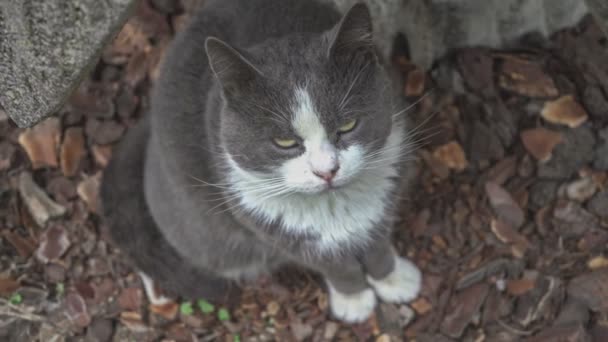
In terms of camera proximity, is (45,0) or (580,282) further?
(580,282)

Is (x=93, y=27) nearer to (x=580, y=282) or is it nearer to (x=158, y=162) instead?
(x=158, y=162)

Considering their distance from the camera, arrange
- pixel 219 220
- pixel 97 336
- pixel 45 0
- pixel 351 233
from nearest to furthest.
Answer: pixel 45 0, pixel 351 233, pixel 219 220, pixel 97 336

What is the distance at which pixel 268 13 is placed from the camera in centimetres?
208

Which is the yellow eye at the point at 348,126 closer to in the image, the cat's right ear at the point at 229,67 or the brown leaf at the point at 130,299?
the cat's right ear at the point at 229,67

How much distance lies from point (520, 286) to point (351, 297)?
585 millimetres

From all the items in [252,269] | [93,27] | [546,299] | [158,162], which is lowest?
[546,299]

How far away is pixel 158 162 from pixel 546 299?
140 cm

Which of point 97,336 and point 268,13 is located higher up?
point 268,13

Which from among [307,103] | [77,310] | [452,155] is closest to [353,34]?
[307,103]

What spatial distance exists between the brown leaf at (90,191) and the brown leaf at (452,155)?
1.35 metres

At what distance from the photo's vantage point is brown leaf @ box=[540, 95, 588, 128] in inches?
92.4

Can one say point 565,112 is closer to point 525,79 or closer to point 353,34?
point 525,79

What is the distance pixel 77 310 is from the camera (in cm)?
237

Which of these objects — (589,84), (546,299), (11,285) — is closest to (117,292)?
(11,285)
